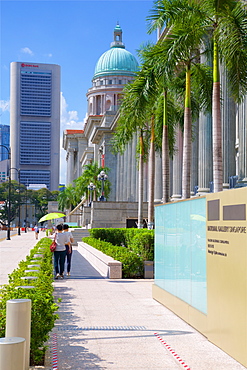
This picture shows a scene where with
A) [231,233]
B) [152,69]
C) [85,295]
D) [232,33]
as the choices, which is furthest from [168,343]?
[152,69]

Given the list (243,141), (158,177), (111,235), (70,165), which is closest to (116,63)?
(70,165)

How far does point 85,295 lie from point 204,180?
17485mm

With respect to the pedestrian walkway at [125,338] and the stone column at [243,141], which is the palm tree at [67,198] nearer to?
the stone column at [243,141]

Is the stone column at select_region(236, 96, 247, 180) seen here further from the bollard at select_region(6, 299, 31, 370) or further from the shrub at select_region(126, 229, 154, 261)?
the bollard at select_region(6, 299, 31, 370)

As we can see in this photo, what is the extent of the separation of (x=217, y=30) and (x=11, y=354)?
47.8 feet

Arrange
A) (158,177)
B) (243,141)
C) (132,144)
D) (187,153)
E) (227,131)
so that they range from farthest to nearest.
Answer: (132,144) → (158,177) → (227,131) → (243,141) → (187,153)

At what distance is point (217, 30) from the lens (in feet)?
58.6

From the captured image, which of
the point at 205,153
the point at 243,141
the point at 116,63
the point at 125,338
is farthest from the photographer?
the point at 116,63

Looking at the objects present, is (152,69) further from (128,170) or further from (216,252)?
(128,170)

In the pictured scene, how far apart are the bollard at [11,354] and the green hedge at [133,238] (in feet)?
50.5

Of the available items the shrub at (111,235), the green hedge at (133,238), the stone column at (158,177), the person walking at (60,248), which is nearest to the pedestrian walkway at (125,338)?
the person walking at (60,248)

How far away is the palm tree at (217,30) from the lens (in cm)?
1741

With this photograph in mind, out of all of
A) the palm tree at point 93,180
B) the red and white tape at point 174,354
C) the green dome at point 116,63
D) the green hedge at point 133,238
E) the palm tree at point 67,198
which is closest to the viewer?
the red and white tape at point 174,354

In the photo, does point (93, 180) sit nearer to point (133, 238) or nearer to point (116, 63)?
point (133, 238)
